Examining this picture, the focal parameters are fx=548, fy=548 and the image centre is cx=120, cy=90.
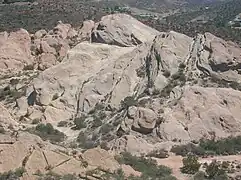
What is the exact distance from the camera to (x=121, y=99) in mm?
33281

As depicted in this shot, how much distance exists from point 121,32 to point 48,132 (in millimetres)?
13101

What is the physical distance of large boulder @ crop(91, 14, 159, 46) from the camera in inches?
1633

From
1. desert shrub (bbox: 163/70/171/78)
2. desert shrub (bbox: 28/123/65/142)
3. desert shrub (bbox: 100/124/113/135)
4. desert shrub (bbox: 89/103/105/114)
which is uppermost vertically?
desert shrub (bbox: 163/70/171/78)

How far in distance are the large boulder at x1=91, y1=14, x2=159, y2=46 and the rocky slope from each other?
3.0 inches

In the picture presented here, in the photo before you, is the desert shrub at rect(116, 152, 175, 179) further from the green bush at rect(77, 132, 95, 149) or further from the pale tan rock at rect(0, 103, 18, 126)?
the pale tan rock at rect(0, 103, 18, 126)

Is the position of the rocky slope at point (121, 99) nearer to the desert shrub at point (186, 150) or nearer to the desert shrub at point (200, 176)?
the desert shrub at point (186, 150)

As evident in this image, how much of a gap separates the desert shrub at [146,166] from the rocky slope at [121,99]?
639 millimetres

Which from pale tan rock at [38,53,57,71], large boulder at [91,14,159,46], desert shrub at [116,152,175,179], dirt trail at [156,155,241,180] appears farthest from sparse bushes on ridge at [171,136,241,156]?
pale tan rock at [38,53,57,71]

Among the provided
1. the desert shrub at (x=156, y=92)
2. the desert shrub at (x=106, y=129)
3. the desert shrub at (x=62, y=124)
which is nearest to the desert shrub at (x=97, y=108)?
the desert shrub at (x=62, y=124)

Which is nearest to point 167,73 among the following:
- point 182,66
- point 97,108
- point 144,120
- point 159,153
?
point 182,66

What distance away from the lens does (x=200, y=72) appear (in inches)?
1260

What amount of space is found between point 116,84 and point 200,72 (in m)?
5.63

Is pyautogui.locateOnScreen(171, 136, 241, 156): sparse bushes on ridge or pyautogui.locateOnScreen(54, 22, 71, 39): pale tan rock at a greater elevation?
pyautogui.locateOnScreen(171, 136, 241, 156): sparse bushes on ridge

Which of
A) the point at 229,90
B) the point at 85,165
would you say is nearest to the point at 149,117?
the point at 229,90
